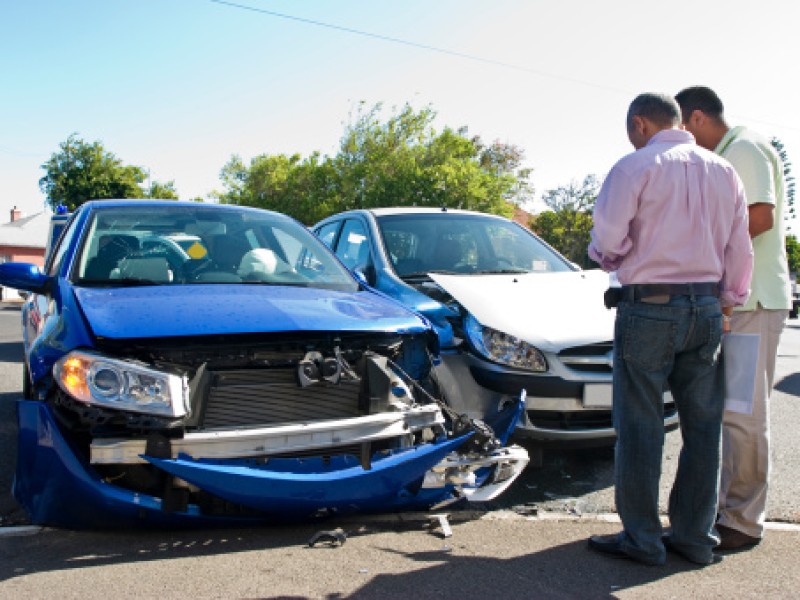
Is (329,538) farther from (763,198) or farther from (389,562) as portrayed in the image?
(763,198)

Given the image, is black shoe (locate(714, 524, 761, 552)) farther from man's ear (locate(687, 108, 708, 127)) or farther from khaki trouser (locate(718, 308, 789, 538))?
man's ear (locate(687, 108, 708, 127))

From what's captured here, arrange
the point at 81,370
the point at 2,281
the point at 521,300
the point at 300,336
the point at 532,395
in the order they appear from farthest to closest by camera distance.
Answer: the point at 521,300 → the point at 532,395 → the point at 2,281 → the point at 300,336 → the point at 81,370

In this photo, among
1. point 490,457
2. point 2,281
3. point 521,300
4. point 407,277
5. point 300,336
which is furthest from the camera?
point 407,277

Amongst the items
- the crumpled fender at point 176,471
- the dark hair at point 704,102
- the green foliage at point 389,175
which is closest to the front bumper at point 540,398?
the crumpled fender at point 176,471

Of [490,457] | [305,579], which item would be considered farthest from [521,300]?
[305,579]

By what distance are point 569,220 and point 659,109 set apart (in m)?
33.8

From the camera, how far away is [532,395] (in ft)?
13.2

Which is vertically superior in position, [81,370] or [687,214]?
[687,214]

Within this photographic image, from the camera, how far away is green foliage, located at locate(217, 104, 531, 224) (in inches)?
1094

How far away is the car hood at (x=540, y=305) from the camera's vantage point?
4184 mm

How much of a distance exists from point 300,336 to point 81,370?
867 mm

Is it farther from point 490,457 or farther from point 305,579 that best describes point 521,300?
point 305,579

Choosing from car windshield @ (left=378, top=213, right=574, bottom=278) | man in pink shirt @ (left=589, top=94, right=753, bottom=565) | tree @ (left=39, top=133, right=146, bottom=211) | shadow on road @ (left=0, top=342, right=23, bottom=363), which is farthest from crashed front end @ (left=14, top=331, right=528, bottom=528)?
tree @ (left=39, top=133, right=146, bottom=211)

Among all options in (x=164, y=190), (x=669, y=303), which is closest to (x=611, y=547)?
(x=669, y=303)
